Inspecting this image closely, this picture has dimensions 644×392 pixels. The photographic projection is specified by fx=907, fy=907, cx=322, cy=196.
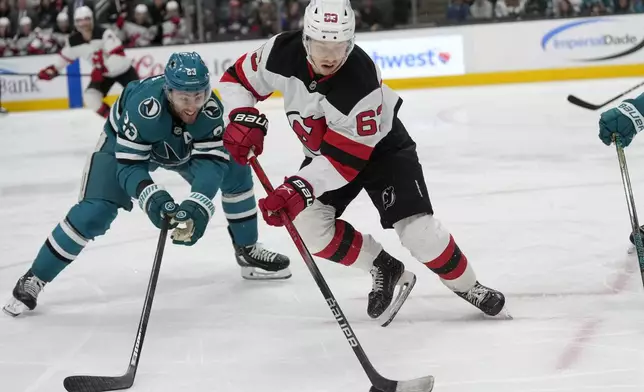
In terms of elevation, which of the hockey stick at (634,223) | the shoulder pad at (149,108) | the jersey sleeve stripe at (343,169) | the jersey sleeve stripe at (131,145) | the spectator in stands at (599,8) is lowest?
the spectator in stands at (599,8)

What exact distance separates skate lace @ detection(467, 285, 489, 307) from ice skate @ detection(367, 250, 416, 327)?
0.21 m

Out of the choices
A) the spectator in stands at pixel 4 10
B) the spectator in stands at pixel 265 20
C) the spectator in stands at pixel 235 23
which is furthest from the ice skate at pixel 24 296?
the spectator in stands at pixel 4 10

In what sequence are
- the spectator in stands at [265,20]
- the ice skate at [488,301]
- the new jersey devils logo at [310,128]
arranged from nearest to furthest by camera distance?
1. the new jersey devils logo at [310,128]
2. the ice skate at [488,301]
3. the spectator in stands at [265,20]

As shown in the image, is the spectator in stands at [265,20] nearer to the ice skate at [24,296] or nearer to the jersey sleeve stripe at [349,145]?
the ice skate at [24,296]

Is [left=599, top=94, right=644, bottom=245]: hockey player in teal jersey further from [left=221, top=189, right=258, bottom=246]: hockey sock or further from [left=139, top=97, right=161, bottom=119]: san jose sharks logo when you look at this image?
[left=139, top=97, right=161, bottom=119]: san jose sharks logo

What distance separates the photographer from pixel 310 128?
255 centimetres

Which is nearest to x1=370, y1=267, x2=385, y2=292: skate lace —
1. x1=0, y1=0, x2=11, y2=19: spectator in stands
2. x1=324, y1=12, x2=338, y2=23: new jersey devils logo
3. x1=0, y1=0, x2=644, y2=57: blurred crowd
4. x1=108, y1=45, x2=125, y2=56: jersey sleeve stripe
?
x1=324, y1=12, x2=338, y2=23: new jersey devils logo

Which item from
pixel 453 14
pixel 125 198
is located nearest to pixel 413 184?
pixel 125 198

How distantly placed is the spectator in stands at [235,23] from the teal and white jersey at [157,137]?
6.92 meters

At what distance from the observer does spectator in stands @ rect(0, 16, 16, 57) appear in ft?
32.6

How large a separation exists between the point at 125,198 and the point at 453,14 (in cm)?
735

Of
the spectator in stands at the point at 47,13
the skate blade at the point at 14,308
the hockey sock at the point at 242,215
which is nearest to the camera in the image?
the skate blade at the point at 14,308

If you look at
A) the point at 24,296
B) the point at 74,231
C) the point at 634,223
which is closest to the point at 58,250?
the point at 74,231

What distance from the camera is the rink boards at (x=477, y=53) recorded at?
30.9 ft
